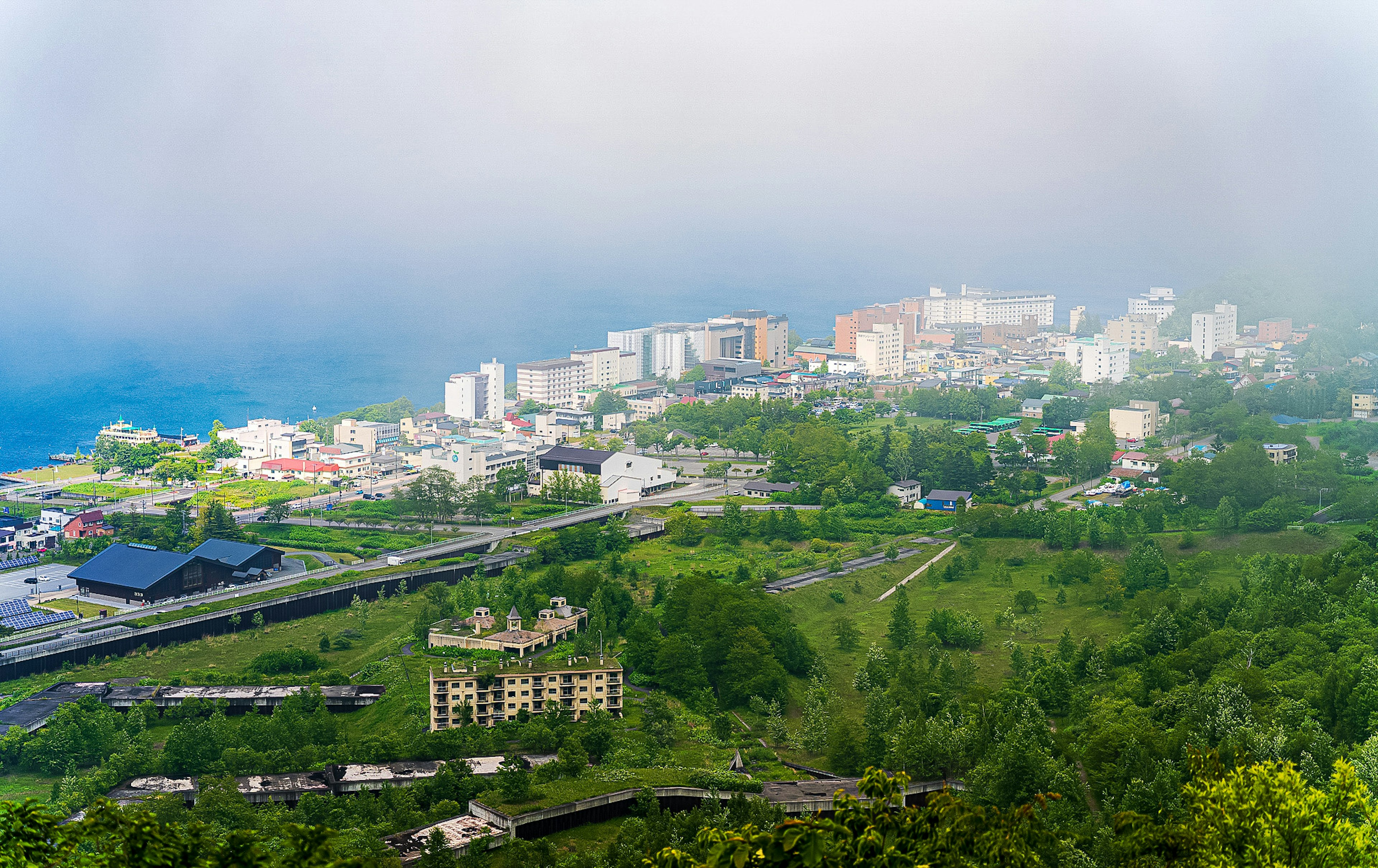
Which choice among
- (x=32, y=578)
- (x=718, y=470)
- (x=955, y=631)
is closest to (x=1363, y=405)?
(x=718, y=470)

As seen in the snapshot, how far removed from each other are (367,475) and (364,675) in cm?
1005

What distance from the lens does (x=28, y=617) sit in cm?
1220

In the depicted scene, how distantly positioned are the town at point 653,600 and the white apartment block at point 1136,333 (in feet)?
27.4

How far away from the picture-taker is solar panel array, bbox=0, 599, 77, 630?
12.0m

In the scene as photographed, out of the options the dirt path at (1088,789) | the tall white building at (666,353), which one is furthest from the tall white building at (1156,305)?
the dirt path at (1088,789)

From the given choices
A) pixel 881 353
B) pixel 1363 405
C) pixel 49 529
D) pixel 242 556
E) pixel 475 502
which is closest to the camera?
pixel 242 556

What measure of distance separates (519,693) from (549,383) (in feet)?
64.7

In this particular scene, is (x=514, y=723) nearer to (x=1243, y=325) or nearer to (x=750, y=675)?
(x=750, y=675)

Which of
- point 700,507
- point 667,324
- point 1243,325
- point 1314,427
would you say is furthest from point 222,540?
point 1243,325

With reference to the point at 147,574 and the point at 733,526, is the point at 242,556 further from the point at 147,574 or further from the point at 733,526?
the point at 733,526

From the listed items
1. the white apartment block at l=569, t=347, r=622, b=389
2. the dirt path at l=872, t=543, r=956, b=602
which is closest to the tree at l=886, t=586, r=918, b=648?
the dirt path at l=872, t=543, r=956, b=602

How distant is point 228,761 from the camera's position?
27.5ft

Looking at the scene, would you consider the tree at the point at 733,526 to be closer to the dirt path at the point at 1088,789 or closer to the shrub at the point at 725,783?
the shrub at the point at 725,783

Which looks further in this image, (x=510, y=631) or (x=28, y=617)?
(x=28, y=617)
